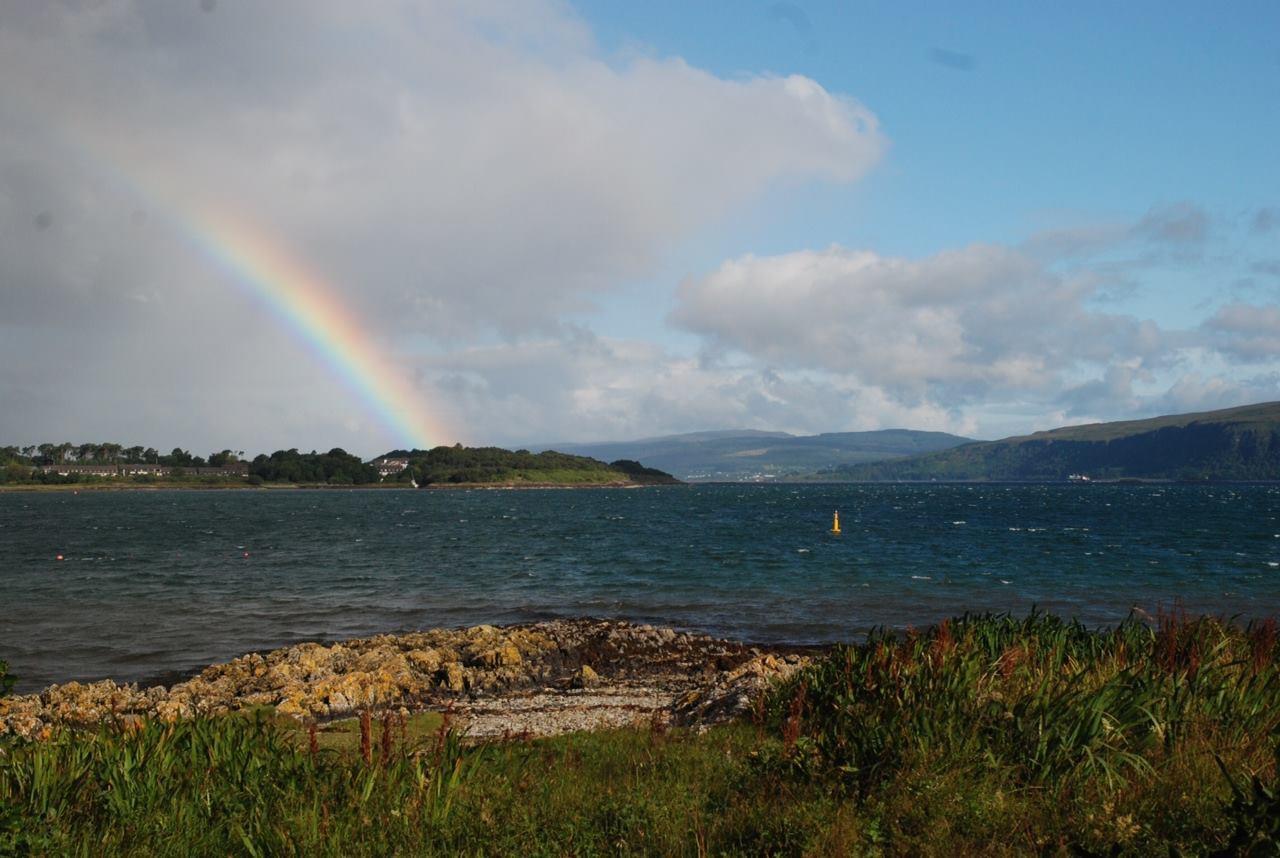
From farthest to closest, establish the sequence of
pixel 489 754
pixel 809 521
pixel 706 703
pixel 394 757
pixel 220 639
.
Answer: pixel 809 521, pixel 220 639, pixel 706 703, pixel 489 754, pixel 394 757

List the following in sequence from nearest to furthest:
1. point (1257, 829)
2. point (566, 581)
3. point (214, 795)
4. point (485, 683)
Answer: point (1257, 829)
point (214, 795)
point (485, 683)
point (566, 581)

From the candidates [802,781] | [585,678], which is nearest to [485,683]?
[585,678]

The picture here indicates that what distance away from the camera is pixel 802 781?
8.04 m

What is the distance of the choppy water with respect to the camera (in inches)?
1219

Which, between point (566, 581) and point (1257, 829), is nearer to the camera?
point (1257, 829)

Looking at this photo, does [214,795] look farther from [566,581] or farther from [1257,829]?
[566,581]

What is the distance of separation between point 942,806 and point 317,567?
1995 inches

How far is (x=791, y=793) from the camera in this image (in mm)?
7770

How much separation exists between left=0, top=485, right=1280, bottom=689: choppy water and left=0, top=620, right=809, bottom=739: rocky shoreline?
13.2 feet

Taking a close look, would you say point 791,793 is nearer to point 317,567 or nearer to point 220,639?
point 220,639

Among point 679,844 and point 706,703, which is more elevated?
point 679,844

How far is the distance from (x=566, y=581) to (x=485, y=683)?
75.2 feet

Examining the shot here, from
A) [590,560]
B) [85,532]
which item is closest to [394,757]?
[590,560]

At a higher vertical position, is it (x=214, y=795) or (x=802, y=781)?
(x=214, y=795)
